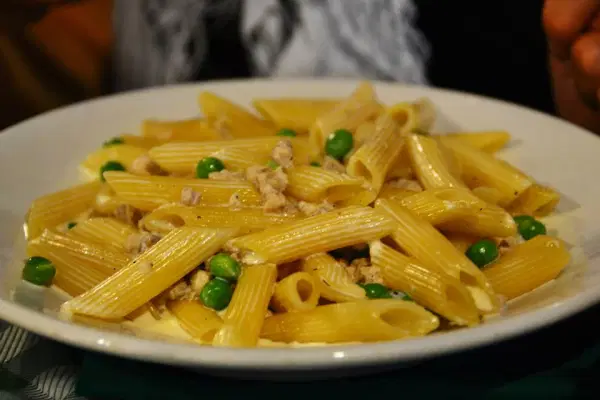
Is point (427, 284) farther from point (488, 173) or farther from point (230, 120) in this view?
point (230, 120)

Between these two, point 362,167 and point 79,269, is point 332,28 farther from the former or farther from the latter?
point 79,269

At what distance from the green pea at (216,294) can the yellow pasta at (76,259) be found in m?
0.29

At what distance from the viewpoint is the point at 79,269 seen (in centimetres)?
192

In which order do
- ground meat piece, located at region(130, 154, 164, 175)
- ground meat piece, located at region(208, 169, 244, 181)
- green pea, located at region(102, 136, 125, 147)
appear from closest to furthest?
1. ground meat piece, located at region(208, 169, 244, 181)
2. ground meat piece, located at region(130, 154, 164, 175)
3. green pea, located at region(102, 136, 125, 147)

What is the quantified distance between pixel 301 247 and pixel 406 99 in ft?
4.56

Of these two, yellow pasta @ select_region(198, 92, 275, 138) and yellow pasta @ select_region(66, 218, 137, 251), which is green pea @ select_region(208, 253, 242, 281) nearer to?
yellow pasta @ select_region(66, 218, 137, 251)

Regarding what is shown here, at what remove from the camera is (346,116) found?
2.42 meters

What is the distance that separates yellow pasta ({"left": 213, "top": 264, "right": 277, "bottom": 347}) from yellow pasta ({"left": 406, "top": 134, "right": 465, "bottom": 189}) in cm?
62

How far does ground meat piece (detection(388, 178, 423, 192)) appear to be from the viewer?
2.23 metres

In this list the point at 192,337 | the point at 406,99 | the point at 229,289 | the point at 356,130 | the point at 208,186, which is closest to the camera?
the point at 192,337

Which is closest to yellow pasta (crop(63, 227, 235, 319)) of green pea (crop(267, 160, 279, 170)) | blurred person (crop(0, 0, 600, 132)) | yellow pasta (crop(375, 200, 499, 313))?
green pea (crop(267, 160, 279, 170))

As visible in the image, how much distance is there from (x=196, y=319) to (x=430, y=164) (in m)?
0.90

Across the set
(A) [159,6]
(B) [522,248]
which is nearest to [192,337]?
(B) [522,248]

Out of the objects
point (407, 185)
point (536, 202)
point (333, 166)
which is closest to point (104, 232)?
point (333, 166)
